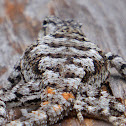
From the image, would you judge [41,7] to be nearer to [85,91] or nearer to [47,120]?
[85,91]

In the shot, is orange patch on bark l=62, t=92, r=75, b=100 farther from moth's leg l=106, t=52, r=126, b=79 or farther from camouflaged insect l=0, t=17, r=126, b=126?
moth's leg l=106, t=52, r=126, b=79

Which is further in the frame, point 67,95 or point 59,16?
point 59,16

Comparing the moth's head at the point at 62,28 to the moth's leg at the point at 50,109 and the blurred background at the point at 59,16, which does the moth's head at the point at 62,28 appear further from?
the moth's leg at the point at 50,109

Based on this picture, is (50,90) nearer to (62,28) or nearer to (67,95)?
(67,95)

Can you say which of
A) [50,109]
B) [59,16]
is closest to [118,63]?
[50,109]

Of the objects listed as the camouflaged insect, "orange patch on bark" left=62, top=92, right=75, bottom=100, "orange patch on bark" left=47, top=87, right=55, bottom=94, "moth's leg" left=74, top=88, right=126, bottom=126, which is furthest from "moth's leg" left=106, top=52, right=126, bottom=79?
"orange patch on bark" left=47, top=87, right=55, bottom=94
